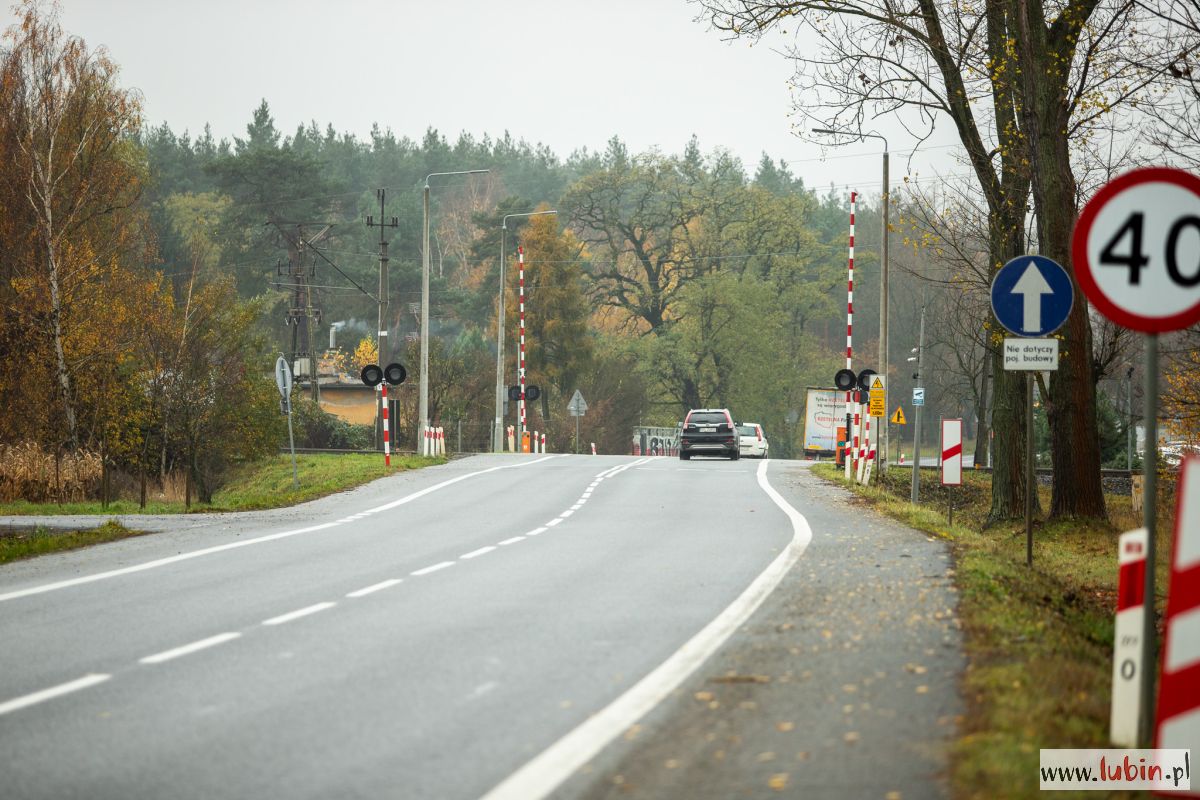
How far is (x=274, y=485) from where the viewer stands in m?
41.7

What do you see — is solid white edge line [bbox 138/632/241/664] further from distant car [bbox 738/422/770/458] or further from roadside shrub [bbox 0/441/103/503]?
distant car [bbox 738/422/770/458]

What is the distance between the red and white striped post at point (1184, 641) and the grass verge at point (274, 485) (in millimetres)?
19289

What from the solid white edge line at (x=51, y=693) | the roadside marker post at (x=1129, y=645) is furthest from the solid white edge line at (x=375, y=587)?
the roadside marker post at (x=1129, y=645)

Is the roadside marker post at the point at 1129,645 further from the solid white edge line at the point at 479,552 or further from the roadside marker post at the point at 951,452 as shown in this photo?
the roadside marker post at the point at 951,452

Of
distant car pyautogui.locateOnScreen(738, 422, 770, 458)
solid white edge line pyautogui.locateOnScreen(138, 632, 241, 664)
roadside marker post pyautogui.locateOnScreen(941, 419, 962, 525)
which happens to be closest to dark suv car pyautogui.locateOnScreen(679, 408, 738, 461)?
roadside marker post pyautogui.locateOnScreen(941, 419, 962, 525)

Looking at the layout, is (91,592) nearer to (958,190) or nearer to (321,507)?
(321,507)

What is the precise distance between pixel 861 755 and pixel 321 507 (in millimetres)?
18124

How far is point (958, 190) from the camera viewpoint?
2989 cm

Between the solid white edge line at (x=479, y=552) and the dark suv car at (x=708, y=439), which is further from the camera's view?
the dark suv car at (x=708, y=439)

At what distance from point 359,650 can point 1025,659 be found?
4.08 m

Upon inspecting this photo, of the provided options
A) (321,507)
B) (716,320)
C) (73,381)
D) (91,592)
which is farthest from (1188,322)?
(716,320)

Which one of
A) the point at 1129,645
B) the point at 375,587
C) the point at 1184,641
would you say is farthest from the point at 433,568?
the point at 1184,641

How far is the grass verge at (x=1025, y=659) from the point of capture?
242 inches

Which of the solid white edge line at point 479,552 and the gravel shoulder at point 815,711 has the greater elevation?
the gravel shoulder at point 815,711
